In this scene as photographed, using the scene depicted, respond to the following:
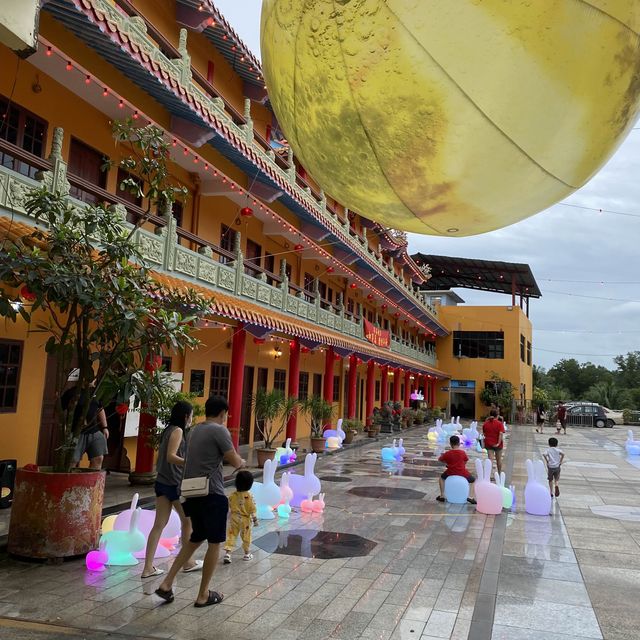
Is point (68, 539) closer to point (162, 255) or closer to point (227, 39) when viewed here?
point (162, 255)

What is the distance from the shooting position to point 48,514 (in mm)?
6023

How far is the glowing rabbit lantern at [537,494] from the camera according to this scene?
31.4ft

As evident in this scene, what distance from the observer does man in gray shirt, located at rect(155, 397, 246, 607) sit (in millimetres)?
4796

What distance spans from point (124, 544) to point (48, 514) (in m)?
0.86

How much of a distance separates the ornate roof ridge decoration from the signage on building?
8021 mm

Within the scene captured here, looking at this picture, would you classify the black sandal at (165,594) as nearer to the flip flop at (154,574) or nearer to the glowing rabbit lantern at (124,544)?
the flip flop at (154,574)

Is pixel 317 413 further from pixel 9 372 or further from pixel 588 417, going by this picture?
pixel 588 417

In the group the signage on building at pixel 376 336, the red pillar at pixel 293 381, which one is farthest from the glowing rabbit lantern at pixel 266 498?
the signage on building at pixel 376 336

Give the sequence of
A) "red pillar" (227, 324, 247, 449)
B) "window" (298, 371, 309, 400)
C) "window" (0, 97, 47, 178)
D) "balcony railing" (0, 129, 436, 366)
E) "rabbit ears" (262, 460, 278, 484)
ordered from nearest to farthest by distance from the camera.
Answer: "balcony railing" (0, 129, 436, 366) < "rabbit ears" (262, 460, 278, 484) < "window" (0, 97, 47, 178) < "red pillar" (227, 324, 247, 449) < "window" (298, 371, 309, 400)

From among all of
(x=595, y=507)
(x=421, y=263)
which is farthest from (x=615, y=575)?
(x=421, y=263)

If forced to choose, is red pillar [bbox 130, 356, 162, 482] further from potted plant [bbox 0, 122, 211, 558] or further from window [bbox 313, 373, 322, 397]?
window [bbox 313, 373, 322, 397]

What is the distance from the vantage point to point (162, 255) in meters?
10.5

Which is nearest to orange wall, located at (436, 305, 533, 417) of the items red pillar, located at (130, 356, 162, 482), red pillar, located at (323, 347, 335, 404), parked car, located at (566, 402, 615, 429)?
parked car, located at (566, 402, 615, 429)

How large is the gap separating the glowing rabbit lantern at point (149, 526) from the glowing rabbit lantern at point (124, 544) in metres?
0.10
